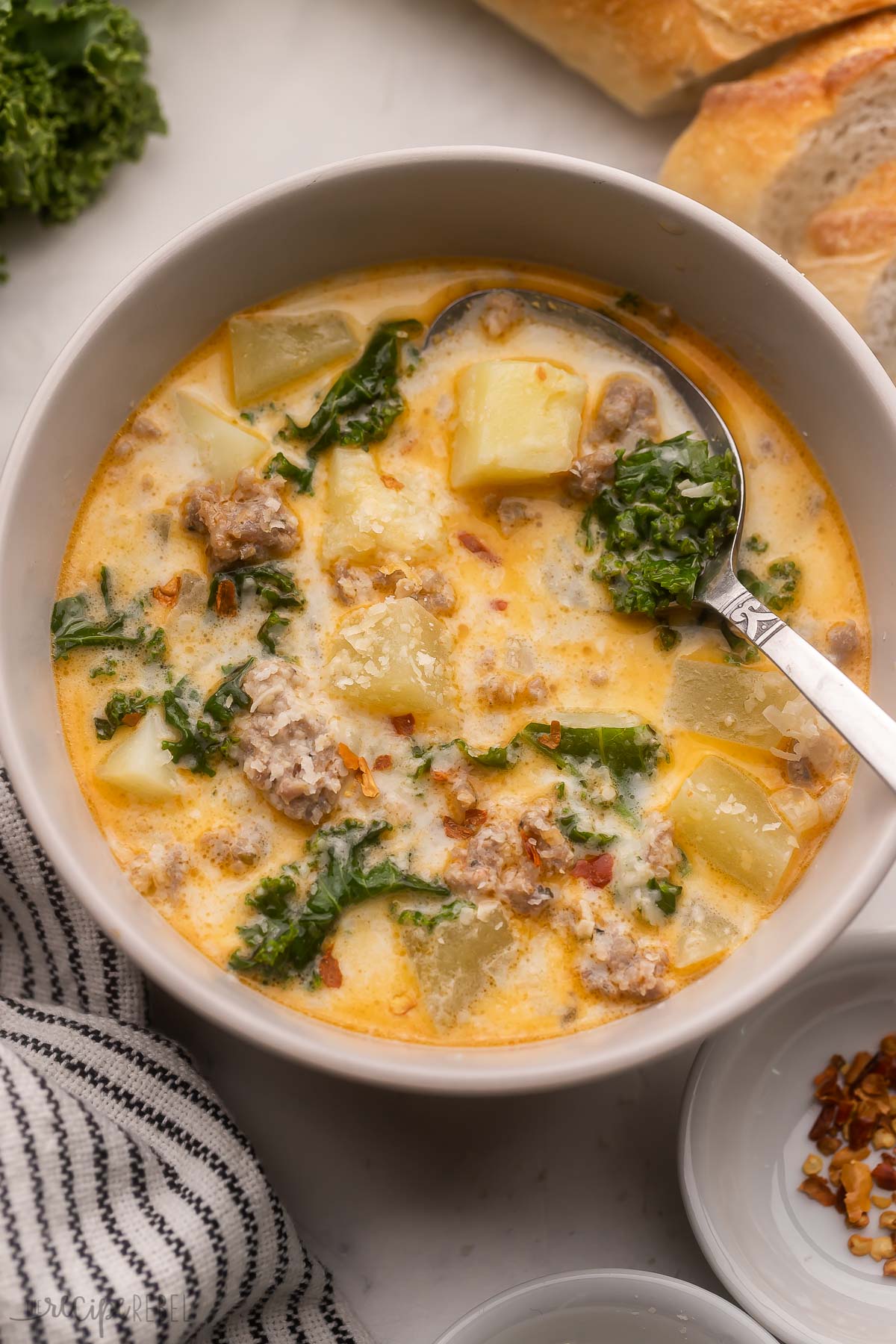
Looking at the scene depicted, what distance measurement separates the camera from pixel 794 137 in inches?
147

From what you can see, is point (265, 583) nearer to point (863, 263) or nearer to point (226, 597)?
point (226, 597)

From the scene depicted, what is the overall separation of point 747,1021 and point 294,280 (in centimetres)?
248

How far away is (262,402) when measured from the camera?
3371 mm

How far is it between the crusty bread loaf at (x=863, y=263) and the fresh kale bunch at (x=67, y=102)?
2158 mm

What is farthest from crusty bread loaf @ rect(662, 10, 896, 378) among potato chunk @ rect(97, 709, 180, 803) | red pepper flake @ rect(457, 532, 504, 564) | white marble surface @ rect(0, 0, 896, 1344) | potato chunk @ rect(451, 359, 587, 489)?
potato chunk @ rect(97, 709, 180, 803)

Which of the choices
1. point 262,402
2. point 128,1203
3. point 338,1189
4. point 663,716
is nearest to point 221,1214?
point 128,1203

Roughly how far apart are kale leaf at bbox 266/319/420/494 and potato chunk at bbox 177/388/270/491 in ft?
0.22

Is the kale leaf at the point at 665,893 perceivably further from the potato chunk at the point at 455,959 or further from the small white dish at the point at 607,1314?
the small white dish at the point at 607,1314

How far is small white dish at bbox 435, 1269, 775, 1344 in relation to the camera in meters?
3.23

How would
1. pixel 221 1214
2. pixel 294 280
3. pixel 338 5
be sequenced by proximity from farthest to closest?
pixel 338 5 < pixel 294 280 < pixel 221 1214

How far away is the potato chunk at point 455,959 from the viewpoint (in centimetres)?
302

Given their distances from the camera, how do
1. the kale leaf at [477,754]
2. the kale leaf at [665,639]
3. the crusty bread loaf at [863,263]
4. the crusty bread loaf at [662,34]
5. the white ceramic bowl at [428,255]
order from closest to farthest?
the white ceramic bowl at [428,255]
the kale leaf at [477,754]
the kale leaf at [665,639]
the crusty bread loaf at [863,263]
the crusty bread loaf at [662,34]

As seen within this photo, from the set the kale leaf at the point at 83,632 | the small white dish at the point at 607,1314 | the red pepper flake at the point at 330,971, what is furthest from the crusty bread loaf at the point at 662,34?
the small white dish at the point at 607,1314

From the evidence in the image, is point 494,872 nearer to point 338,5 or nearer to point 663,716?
point 663,716
